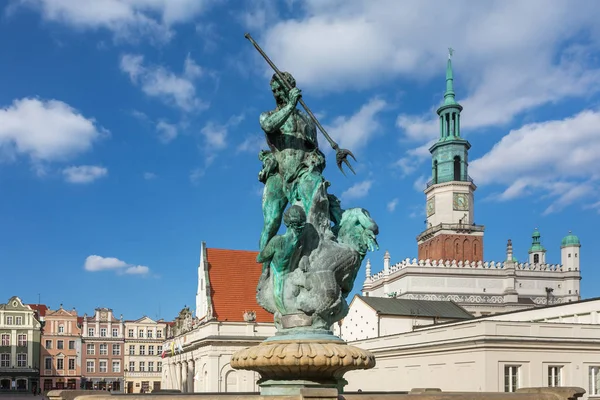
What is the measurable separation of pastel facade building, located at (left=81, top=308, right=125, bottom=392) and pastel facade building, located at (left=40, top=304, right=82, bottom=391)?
1.04 meters

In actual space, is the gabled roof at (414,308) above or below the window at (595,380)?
above

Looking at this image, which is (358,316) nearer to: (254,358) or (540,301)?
(540,301)

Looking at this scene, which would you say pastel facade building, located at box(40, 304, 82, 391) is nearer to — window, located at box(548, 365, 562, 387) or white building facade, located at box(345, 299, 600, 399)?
white building facade, located at box(345, 299, 600, 399)

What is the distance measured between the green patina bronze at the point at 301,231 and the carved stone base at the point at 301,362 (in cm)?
71

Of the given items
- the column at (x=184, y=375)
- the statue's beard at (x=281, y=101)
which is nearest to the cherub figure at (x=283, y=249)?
the statue's beard at (x=281, y=101)

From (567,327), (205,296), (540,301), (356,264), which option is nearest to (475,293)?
(540,301)

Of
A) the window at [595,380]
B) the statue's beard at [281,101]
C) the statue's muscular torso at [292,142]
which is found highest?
the statue's beard at [281,101]

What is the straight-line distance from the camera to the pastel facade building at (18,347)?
76.5 m

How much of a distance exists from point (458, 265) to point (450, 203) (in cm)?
Answer: 747

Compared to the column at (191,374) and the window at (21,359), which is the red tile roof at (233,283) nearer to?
the column at (191,374)

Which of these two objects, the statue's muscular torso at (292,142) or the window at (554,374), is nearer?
the statue's muscular torso at (292,142)

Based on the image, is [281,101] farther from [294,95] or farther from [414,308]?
[414,308]

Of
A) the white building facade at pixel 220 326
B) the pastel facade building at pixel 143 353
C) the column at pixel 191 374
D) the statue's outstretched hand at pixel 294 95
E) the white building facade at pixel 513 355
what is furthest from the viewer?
the pastel facade building at pixel 143 353

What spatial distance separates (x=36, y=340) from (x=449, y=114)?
168ft
